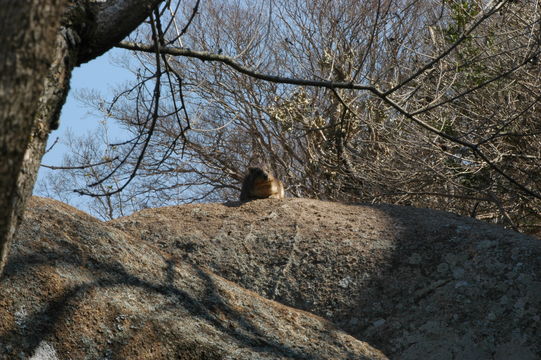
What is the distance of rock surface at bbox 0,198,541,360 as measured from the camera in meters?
3.51

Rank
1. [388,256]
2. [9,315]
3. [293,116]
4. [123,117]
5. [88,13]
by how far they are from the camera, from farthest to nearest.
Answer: [123,117] < [293,116] < [388,256] < [9,315] < [88,13]

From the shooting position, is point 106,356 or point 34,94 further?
point 106,356

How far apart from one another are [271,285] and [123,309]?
1.57m

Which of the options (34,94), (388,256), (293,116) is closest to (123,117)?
(293,116)

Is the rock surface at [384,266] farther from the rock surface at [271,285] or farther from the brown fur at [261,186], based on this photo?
the brown fur at [261,186]

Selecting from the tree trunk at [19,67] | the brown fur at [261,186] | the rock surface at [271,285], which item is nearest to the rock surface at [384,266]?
the rock surface at [271,285]

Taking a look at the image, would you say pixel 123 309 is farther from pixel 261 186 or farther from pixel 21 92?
pixel 261 186

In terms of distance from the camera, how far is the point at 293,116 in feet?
39.0

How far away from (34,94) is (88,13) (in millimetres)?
1198

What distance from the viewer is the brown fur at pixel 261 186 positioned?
8.20 metres

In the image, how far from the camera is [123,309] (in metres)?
3.64

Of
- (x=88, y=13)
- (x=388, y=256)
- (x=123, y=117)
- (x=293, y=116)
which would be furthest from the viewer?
(x=123, y=117)

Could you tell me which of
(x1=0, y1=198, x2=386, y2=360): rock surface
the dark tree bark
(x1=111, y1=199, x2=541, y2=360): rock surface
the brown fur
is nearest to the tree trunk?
the dark tree bark

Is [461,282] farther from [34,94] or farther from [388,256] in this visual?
[34,94]
